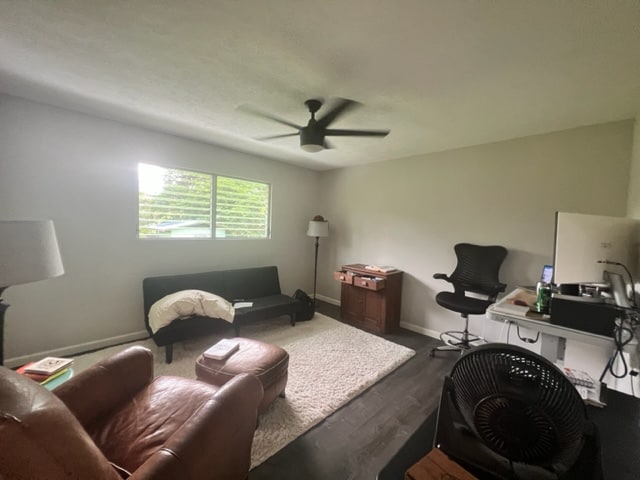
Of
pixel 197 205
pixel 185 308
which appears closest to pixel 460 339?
pixel 185 308

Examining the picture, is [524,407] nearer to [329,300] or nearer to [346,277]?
[346,277]

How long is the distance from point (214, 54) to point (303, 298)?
296 cm

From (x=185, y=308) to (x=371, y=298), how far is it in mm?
2254

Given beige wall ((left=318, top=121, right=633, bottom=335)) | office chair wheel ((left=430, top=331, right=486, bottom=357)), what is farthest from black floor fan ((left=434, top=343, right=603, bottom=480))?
beige wall ((left=318, top=121, right=633, bottom=335))

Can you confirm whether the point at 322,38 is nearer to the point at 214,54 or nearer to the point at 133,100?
the point at 214,54

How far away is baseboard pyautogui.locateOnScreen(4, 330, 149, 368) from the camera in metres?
2.36

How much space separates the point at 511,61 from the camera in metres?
1.53

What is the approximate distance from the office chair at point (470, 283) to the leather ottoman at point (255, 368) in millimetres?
1797

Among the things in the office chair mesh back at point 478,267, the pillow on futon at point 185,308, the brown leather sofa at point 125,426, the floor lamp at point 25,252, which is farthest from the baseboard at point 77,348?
the office chair mesh back at point 478,267

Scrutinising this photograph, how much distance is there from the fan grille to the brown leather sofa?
0.92 m

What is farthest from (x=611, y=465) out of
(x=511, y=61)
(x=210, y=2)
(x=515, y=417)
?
(x=210, y=2)

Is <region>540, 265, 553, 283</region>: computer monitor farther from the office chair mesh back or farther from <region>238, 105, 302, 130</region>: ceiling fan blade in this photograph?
<region>238, 105, 302, 130</region>: ceiling fan blade

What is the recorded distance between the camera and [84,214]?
8.48ft

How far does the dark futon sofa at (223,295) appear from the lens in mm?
2545
